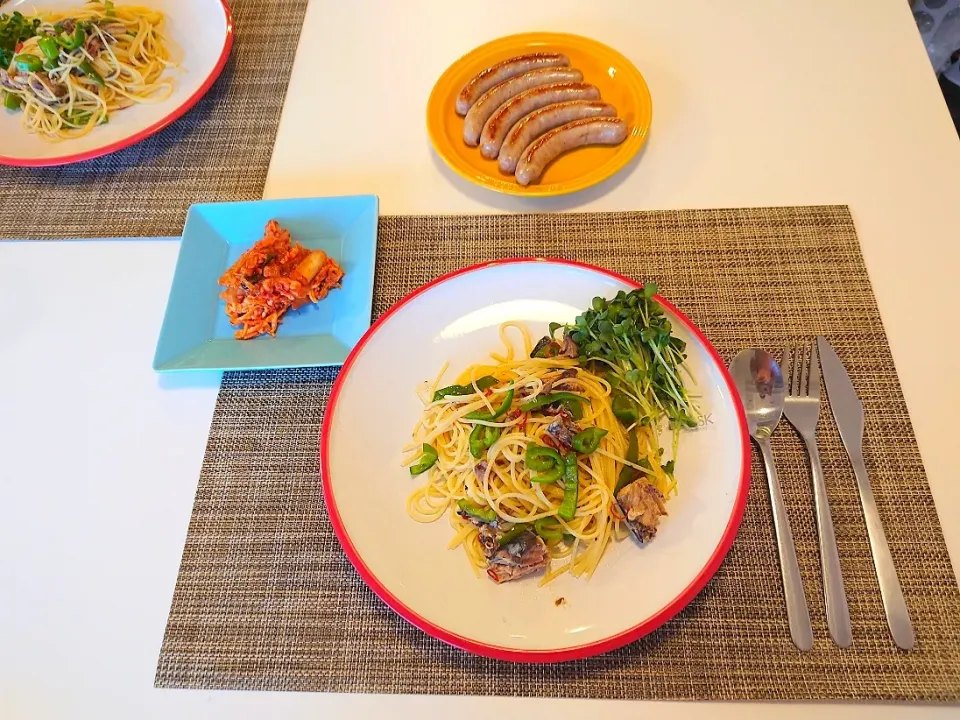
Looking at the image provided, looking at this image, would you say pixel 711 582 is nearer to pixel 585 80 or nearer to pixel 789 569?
pixel 789 569

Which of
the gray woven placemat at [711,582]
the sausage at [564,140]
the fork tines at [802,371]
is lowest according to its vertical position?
the gray woven placemat at [711,582]

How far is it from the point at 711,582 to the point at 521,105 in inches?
58.1

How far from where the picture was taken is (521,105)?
2002 millimetres

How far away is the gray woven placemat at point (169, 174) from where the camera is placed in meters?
2.09

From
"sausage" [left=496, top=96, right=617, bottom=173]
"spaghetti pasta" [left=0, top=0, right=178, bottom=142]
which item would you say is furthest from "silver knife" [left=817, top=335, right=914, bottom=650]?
"spaghetti pasta" [left=0, top=0, right=178, bottom=142]

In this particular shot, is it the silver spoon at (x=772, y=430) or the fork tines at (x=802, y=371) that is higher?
the fork tines at (x=802, y=371)

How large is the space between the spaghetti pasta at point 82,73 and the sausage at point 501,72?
1104 millimetres

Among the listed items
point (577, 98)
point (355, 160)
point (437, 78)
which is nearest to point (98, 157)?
point (355, 160)

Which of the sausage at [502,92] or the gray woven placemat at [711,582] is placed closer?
the gray woven placemat at [711,582]

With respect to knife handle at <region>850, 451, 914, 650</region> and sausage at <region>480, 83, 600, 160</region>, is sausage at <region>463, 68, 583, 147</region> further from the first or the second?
knife handle at <region>850, 451, 914, 650</region>

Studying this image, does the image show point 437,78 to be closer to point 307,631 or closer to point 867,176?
point 867,176

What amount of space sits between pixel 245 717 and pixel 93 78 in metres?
2.15

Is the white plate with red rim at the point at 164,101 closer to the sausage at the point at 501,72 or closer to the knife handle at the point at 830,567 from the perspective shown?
the sausage at the point at 501,72

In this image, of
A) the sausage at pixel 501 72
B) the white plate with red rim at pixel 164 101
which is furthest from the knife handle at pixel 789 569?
the white plate with red rim at pixel 164 101
